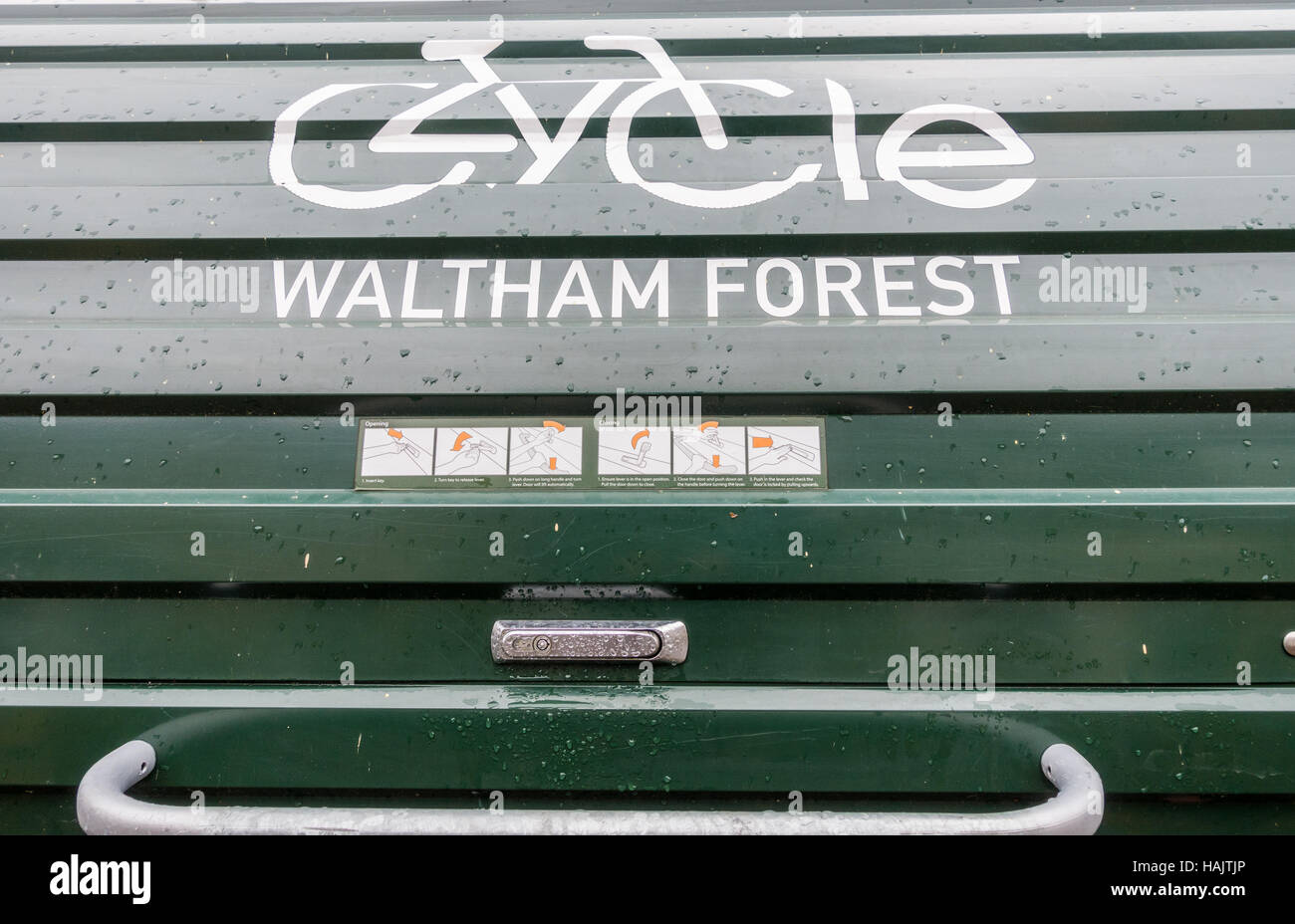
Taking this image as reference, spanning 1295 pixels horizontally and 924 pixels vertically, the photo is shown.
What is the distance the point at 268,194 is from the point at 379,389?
0.53m

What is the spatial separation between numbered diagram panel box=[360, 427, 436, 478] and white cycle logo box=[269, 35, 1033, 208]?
1.66 ft

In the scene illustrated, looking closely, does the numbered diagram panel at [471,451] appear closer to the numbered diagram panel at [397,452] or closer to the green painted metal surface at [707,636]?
the numbered diagram panel at [397,452]

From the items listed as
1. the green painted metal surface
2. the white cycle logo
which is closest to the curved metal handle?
the green painted metal surface

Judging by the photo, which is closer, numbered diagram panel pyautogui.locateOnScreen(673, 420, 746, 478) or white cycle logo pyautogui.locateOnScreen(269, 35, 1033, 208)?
numbered diagram panel pyautogui.locateOnScreen(673, 420, 746, 478)

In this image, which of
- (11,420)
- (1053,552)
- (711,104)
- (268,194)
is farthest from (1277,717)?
(11,420)

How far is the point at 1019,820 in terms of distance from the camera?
3.47 feet

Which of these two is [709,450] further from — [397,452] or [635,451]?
[397,452]

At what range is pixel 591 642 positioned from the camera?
4.03 feet

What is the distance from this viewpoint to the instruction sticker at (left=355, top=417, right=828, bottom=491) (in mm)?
1275

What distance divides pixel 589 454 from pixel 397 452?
37 centimetres

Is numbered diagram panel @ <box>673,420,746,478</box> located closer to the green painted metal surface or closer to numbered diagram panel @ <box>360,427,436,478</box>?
the green painted metal surface

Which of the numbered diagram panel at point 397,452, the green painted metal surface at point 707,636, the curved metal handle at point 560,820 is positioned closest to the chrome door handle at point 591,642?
the green painted metal surface at point 707,636

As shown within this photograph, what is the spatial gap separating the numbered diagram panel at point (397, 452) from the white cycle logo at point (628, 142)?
51 cm

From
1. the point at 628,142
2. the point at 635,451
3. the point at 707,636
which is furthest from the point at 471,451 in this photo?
the point at 628,142
